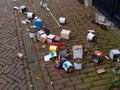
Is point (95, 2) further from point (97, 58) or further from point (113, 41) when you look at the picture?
point (97, 58)

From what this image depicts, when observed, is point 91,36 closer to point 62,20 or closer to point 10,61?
point 62,20

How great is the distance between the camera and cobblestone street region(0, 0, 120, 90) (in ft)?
13.7

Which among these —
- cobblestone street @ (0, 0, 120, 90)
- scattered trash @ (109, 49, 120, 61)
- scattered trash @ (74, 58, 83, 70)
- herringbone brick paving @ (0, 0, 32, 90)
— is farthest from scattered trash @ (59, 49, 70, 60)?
scattered trash @ (109, 49, 120, 61)

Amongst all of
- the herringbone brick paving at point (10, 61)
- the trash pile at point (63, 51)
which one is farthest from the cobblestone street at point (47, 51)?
the trash pile at point (63, 51)

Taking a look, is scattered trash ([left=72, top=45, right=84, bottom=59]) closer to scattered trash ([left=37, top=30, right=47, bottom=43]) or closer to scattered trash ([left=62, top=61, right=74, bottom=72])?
scattered trash ([left=62, top=61, right=74, bottom=72])

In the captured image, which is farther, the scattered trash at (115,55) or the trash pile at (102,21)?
the trash pile at (102,21)

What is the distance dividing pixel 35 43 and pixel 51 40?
0.44 m

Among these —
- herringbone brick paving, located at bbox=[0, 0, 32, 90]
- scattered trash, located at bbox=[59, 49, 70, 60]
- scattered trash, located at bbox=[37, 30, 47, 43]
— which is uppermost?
scattered trash, located at bbox=[37, 30, 47, 43]

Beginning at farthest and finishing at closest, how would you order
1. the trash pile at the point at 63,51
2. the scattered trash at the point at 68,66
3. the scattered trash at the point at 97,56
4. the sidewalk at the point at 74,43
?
the scattered trash at the point at 97,56 < the trash pile at the point at 63,51 < the scattered trash at the point at 68,66 < the sidewalk at the point at 74,43

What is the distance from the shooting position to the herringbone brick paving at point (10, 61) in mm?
4188

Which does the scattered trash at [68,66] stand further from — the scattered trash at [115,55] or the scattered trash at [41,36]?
the scattered trash at [41,36]

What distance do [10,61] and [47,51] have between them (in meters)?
0.90

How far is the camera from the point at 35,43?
548cm

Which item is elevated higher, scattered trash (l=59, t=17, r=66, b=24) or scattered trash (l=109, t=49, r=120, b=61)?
scattered trash (l=59, t=17, r=66, b=24)
